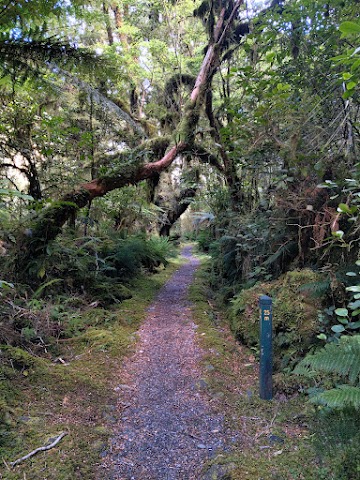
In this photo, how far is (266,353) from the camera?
3383mm

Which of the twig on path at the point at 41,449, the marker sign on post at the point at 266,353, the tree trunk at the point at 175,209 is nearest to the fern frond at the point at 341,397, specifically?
the marker sign on post at the point at 266,353

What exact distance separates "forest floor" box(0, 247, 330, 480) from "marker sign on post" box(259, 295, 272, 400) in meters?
0.13

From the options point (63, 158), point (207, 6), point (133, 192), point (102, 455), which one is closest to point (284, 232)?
point (102, 455)

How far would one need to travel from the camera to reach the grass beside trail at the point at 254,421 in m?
2.29

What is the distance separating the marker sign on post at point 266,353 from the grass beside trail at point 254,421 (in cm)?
12

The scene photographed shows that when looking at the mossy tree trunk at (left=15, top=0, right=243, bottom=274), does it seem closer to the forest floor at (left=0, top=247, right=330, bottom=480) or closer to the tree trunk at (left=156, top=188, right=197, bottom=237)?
the forest floor at (left=0, top=247, right=330, bottom=480)

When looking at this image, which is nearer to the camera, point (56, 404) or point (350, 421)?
point (350, 421)

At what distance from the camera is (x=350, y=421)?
6.73 ft

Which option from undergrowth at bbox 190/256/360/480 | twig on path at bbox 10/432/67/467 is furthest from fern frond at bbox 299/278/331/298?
twig on path at bbox 10/432/67/467

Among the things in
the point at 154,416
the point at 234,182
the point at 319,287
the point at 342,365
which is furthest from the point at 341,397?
the point at 234,182

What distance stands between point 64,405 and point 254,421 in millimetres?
1888

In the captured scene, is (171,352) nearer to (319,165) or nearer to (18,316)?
(18,316)

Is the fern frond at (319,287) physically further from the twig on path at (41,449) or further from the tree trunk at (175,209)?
the tree trunk at (175,209)

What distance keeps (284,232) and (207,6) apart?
25.3 ft
